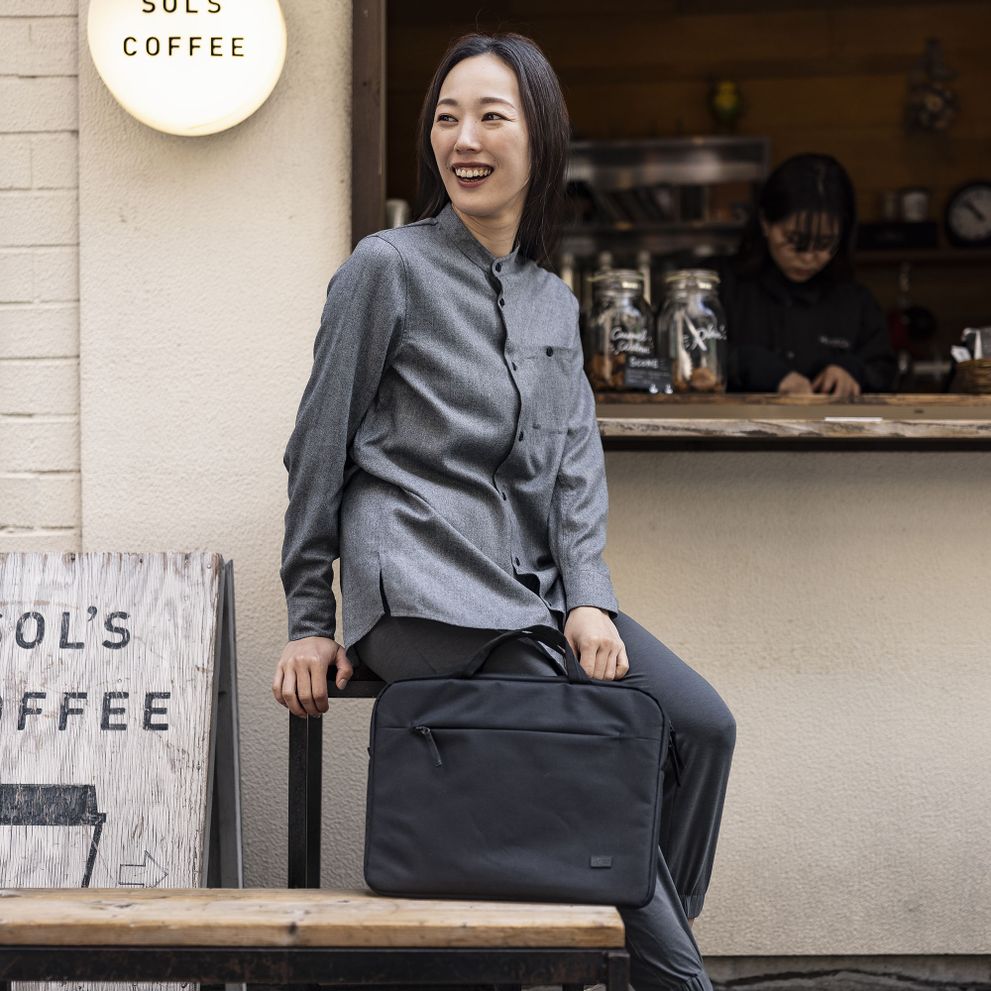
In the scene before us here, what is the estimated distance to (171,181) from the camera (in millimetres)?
2441

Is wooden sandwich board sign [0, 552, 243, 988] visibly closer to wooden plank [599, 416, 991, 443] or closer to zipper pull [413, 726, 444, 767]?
zipper pull [413, 726, 444, 767]

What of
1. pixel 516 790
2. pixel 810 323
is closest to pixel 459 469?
pixel 516 790

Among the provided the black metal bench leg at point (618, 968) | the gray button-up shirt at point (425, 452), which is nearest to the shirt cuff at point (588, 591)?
the gray button-up shirt at point (425, 452)

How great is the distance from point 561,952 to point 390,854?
242 millimetres

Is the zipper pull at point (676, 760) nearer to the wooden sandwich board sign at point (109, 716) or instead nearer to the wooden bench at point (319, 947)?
the wooden bench at point (319, 947)

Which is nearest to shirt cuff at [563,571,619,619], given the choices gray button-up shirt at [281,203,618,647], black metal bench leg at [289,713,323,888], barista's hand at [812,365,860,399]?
gray button-up shirt at [281,203,618,647]

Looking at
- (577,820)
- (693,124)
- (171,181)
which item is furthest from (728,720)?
(693,124)

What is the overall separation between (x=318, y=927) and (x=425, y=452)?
0.65 meters

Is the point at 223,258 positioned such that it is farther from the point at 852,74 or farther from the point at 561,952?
the point at 852,74

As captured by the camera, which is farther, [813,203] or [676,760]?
[813,203]

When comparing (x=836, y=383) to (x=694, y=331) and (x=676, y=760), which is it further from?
(x=676, y=760)

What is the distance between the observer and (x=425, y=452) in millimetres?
1825

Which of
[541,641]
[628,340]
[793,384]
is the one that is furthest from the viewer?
[793,384]

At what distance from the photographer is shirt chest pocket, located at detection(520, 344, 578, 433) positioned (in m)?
1.89
